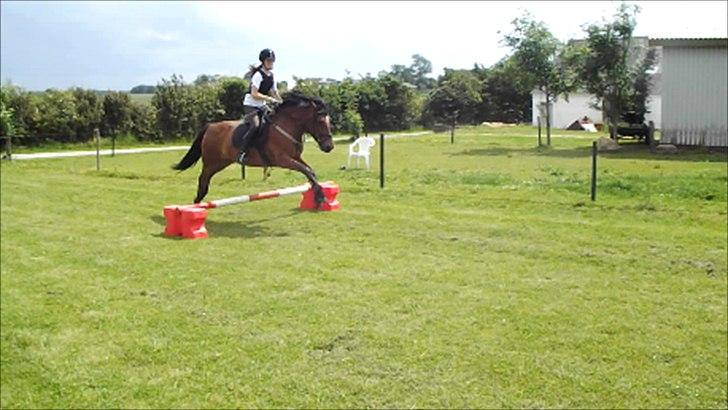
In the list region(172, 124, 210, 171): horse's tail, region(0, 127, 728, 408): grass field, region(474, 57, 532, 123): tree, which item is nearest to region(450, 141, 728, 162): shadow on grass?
region(474, 57, 532, 123): tree

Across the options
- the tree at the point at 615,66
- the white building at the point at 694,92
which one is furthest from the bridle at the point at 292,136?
the white building at the point at 694,92

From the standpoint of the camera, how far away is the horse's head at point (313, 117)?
1.72 m

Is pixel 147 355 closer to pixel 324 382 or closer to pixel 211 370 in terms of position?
pixel 211 370

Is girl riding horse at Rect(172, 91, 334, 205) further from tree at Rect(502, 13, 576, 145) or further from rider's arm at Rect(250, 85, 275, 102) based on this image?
tree at Rect(502, 13, 576, 145)

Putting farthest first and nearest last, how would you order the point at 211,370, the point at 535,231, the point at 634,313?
the point at 211,370
the point at 535,231
the point at 634,313

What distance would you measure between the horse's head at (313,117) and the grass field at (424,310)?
19125mm

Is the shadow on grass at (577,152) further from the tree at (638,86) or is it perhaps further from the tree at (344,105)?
the tree at (344,105)

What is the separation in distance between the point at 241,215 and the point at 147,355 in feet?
99.8

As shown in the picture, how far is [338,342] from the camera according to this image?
104 ft

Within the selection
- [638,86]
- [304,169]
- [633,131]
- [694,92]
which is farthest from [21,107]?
[694,92]

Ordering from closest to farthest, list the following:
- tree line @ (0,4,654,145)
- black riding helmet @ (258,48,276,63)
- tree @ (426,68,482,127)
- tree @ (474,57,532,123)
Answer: black riding helmet @ (258,48,276,63) < tree line @ (0,4,654,145) < tree @ (426,68,482,127) < tree @ (474,57,532,123)

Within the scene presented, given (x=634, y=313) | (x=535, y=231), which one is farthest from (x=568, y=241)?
(x=634, y=313)

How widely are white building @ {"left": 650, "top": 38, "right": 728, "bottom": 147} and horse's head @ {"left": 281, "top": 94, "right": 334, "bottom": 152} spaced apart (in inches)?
1857

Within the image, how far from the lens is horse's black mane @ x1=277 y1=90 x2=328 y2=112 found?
5.90 feet
